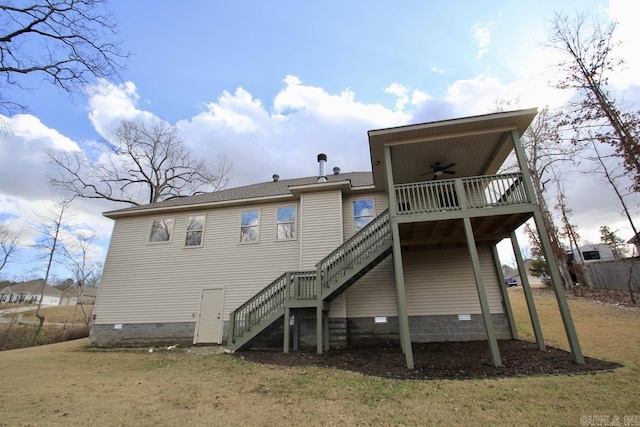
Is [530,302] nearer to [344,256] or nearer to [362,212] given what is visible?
[344,256]

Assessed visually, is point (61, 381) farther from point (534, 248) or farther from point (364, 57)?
point (534, 248)

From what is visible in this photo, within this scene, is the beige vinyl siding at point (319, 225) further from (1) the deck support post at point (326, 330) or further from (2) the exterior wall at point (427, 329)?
(2) the exterior wall at point (427, 329)

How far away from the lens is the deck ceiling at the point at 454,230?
24.4 feet

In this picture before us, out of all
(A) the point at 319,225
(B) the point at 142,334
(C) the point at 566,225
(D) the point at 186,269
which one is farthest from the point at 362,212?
(C) the point at 566,225

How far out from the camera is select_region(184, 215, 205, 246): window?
38.5ft

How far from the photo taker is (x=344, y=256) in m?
8.62

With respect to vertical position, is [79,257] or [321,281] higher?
[79,257]

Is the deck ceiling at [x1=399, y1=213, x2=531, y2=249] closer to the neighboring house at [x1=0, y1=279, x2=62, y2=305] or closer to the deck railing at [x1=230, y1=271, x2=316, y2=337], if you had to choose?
the deck railing at [x1=230, y1=271, x2=316, y2=337]

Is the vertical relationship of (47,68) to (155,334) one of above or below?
above

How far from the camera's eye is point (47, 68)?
933cm

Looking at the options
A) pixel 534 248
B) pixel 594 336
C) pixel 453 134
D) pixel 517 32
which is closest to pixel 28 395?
pixel 453 134

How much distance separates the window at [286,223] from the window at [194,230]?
3.53 m

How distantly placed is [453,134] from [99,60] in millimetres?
11957

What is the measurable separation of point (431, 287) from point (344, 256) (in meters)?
3.56
